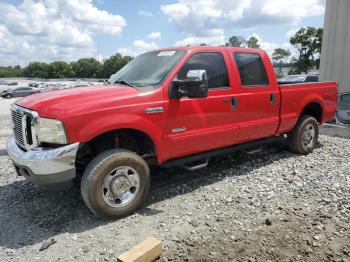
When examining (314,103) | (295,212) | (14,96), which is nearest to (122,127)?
(295,212)

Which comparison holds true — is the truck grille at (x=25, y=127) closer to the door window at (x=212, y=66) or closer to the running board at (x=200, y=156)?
the running board at (x=200, y=156)

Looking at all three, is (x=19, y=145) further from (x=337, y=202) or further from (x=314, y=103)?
(x=314, y=103)

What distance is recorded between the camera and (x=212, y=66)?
4797mm

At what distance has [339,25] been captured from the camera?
10336 millimetres

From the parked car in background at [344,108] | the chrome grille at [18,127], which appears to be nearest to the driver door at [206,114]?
the chrome grille at [18,127]

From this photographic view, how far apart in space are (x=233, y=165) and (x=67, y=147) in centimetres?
311

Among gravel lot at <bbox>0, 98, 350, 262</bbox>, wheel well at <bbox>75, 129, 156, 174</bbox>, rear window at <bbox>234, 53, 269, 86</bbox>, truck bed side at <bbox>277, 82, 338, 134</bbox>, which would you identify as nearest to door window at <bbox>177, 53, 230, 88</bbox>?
rear window at <bbox>234, 53, 269, 86</bbox>

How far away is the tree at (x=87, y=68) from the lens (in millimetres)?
114688

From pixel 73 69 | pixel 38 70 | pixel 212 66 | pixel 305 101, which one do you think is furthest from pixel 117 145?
pixel 38 70

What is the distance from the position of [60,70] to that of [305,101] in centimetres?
13243

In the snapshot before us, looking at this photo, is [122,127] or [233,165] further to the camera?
[233,165]

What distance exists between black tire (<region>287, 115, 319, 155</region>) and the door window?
212cm

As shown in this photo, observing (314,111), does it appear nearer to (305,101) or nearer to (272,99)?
(305,101)

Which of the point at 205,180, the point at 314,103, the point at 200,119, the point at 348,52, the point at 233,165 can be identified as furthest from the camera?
the point at 348,52
